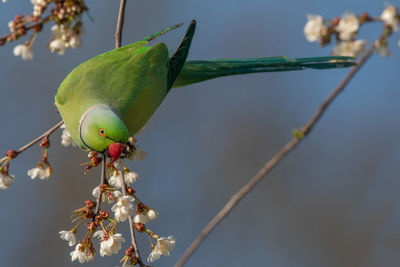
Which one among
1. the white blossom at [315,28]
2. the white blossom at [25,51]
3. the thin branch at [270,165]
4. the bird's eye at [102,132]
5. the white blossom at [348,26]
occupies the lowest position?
the thin branch at [270,165]

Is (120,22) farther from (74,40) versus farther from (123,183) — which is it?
(123,183)

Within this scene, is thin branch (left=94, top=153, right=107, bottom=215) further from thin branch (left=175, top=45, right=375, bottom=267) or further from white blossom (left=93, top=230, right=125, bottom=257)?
thin branch (left=175, top=45, right=375, bottom=267)

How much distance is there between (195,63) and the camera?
3.15 meters

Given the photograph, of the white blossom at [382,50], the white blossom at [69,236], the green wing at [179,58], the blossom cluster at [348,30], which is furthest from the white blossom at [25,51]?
the white blossom at [382,50]

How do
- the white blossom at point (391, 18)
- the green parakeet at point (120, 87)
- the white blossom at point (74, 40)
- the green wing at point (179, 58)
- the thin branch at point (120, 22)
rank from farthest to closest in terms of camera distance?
the green wing at point (179, 58)
the green parakeet at point (120, 87)
the thin branch at point (120, 22)
the white blossom at point (74, 40)
the white blossom at point (391, 18)

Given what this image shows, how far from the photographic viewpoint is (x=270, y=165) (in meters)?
1.81

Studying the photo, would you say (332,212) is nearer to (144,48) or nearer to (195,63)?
(195,63)

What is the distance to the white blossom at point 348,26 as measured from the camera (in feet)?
7.33

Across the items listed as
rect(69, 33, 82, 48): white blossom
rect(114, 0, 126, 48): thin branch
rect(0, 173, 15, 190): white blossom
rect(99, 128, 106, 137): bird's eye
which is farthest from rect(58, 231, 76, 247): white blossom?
rect(114, 0, 126, 48): thin branch

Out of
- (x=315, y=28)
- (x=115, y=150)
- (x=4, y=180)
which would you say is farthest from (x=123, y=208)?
(x=315, y=28)

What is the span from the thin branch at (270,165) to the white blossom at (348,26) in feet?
1.28

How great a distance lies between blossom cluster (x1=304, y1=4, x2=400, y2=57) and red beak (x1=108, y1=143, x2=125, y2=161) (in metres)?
0.97

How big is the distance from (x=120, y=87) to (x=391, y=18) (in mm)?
1293

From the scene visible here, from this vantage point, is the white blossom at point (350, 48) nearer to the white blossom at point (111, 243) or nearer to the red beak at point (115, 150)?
the red beak at point (115, 150)
